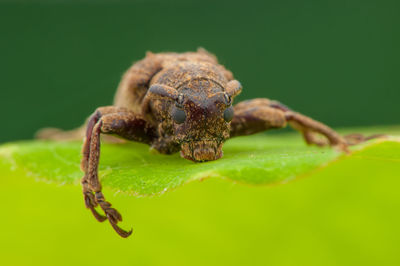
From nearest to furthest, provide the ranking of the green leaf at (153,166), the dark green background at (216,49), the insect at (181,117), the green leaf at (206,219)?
the green leaf at (153,166) → the green leaf at (206,219) → the insect at (181,117) → the dark green background at (216,49)

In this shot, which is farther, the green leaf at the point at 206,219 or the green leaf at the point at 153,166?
the green leaf at the point at 206,219

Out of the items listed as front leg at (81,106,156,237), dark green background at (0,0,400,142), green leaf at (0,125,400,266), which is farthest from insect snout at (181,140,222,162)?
dark green background at (0,0,400,142)

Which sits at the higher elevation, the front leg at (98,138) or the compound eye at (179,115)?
the compound eye at (179,115)

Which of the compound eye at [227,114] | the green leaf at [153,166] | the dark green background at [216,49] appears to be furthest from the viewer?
the dark green background at [216,49]

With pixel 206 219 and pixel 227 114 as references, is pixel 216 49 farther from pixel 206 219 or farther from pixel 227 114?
pixel 206 219

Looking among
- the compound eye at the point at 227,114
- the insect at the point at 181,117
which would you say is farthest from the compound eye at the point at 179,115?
the compound eye at the point at 227,114

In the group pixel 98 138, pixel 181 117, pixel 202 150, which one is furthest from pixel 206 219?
pixel 98 138

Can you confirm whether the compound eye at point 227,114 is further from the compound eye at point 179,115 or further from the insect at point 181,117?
the compound eye at point 179,115
